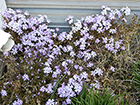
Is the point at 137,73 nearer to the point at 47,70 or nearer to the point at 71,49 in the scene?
the point at 71,49

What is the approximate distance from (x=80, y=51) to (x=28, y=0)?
129cm

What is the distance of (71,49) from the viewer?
104 inches

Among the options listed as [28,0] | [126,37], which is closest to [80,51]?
[126,37]

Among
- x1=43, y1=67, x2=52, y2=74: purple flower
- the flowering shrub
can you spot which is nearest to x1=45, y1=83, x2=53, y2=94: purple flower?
the flowering shrub

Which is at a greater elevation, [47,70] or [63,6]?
[63,6]

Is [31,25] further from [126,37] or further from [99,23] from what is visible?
[126,37]

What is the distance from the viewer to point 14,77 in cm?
232

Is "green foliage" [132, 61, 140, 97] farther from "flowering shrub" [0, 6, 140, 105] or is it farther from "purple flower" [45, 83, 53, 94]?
"purple flower" [45, 83, 53, 94]

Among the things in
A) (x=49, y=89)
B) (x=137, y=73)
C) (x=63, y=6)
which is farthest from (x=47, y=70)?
(x=137, y=73)

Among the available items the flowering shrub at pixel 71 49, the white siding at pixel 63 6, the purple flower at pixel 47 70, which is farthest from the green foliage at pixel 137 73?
the purple flower at pixel 47 70

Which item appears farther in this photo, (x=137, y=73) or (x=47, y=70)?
(x=137, y=73)

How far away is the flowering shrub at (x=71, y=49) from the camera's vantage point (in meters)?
2.29

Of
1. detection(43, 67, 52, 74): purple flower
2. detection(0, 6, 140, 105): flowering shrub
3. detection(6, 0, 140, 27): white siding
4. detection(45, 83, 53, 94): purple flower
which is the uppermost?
detection(6, 0, 140, 27): white siding

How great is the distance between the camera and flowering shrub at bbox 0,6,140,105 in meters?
2.29
